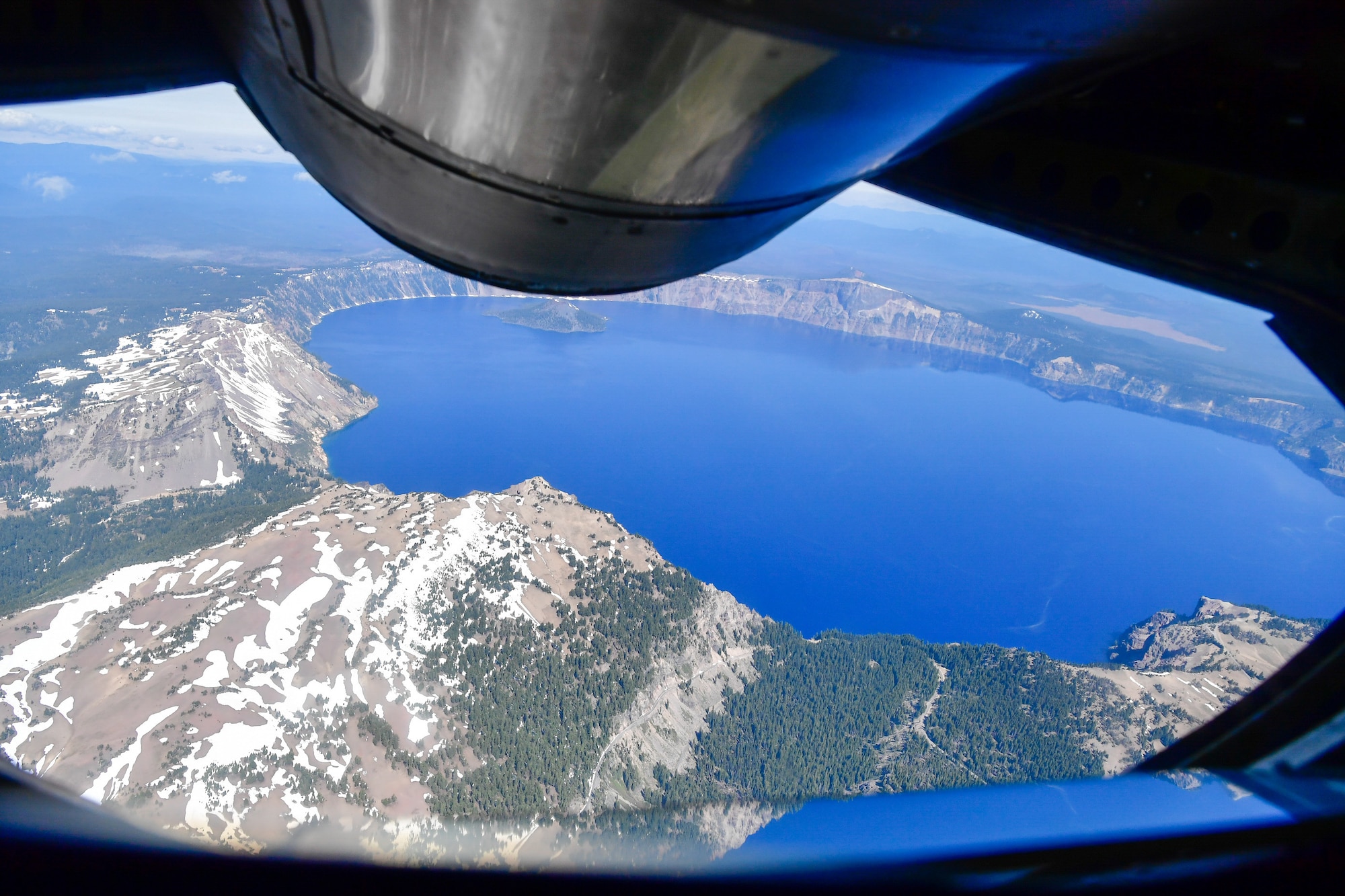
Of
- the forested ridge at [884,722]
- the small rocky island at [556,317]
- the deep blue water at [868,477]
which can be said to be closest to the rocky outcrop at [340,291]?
the small rocky island at [556,317]

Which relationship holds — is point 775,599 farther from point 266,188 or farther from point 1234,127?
point 266,188

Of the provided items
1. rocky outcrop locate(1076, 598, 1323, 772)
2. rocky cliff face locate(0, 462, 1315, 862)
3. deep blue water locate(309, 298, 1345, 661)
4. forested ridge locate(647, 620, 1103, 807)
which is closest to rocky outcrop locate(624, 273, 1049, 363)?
deep blue water locate(309, 298, 1345, 661)

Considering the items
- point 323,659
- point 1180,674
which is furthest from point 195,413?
point 1180,674

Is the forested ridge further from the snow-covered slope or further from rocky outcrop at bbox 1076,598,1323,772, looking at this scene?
the snow-covered slope

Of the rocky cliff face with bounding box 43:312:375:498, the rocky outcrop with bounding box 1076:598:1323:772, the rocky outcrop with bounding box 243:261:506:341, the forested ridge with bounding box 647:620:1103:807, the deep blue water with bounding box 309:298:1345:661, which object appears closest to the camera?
the rocky outcrop with bounding box 1076:598:1323:772

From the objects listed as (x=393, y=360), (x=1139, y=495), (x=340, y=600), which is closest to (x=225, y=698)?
(x=340, y=600)

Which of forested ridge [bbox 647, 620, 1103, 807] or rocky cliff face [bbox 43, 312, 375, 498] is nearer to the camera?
forested ridge [bbox 647, 620, 1103, 807]

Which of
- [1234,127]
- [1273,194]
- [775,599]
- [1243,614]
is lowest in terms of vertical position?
[775,599]
